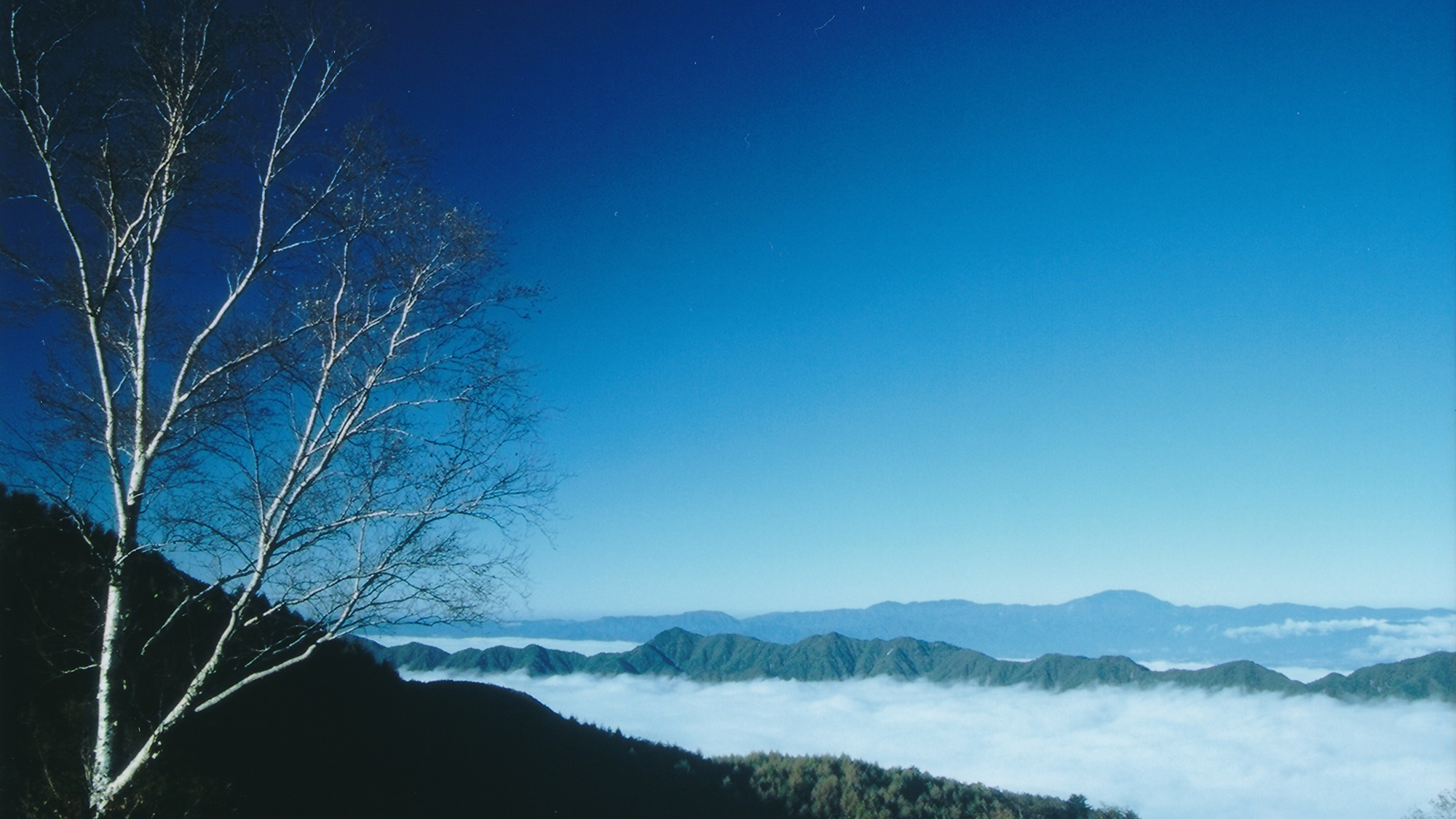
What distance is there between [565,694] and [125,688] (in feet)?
418

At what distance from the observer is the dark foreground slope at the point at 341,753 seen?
774 cm

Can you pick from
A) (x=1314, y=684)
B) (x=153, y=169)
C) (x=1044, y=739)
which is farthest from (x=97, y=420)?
(x=1314, y=684)

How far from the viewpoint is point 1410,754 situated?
114 metres

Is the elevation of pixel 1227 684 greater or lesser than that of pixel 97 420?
lesser

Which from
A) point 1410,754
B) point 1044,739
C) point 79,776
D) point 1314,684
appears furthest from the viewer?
point 1314,684

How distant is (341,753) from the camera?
43.9ft

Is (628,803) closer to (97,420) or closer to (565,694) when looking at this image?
(97,420)

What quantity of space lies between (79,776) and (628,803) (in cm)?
1823

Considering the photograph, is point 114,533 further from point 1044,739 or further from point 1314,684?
point 1314,684

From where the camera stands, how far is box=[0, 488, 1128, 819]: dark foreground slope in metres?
7.74

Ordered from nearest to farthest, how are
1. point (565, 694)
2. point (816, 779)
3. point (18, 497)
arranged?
point (18, 497) → point (816, 779) → point (565, 694)

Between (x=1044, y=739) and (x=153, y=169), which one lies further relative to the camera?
(x=1044, y=739)

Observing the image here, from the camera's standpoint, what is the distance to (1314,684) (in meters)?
170

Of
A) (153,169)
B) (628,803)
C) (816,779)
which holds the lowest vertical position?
(816,779)
